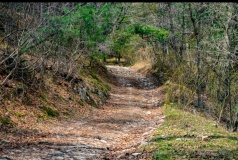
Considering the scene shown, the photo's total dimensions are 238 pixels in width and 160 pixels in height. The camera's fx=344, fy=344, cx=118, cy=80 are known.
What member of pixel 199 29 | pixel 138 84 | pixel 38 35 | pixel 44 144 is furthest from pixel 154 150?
pixel 138 84

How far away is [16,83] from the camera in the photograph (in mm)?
11273

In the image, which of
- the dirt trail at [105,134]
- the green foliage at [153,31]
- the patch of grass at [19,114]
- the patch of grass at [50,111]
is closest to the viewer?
the dirt trail at [105,134]

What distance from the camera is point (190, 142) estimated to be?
26.0 ft

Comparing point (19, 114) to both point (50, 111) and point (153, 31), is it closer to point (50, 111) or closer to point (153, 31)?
point (50, 111)

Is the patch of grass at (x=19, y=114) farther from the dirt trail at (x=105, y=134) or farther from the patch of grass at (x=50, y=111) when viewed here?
the patch of grass at (x=50, y=111)

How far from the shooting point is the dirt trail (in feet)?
23.3

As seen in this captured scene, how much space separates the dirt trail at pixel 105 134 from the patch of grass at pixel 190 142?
452 millimetres

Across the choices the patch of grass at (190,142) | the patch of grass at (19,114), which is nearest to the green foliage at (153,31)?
the patch of grass at (190,142)

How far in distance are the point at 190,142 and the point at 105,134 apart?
2.87 meters

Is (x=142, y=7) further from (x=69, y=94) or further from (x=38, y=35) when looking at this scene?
(x=38, y=35)

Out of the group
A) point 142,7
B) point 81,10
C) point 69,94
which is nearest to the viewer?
point 81,10

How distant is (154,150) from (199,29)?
9.62m

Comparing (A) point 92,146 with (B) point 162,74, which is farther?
(B) point 162,74

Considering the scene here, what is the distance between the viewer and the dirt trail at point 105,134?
7.11 metres
